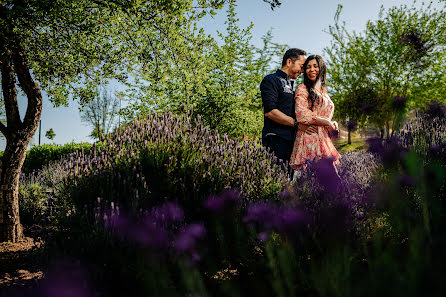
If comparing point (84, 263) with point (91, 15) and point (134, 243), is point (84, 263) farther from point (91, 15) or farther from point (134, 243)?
point (91, 15)

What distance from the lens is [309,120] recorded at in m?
3.26

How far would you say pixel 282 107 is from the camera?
11.7 feet

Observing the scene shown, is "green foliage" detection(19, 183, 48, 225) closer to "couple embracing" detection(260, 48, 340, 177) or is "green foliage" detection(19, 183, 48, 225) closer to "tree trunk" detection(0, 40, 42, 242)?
"tree trunk" detection(0, 40, 42, 242)

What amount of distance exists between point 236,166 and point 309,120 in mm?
924

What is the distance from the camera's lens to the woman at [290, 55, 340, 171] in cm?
329

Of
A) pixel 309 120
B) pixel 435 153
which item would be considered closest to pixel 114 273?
pixel 309 120

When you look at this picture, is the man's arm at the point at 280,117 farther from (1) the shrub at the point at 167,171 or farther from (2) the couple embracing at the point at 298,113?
(1) the shrub at the point at 167,171

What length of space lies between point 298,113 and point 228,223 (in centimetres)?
150

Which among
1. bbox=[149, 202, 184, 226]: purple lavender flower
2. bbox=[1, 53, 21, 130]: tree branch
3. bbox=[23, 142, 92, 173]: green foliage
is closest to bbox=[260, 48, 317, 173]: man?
bbox=[149, 202, 184, 226]: purple lavender flower

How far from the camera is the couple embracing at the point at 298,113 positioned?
3.32 metres

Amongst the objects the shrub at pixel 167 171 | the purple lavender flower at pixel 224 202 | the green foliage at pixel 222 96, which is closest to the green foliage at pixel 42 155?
the green foliage at pixel 222 96

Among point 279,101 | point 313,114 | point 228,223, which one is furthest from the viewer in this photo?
point 279,101

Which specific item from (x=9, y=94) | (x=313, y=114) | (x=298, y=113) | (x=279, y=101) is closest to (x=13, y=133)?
(x=9, y=94)

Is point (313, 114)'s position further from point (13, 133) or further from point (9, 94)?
point (9, 94)
